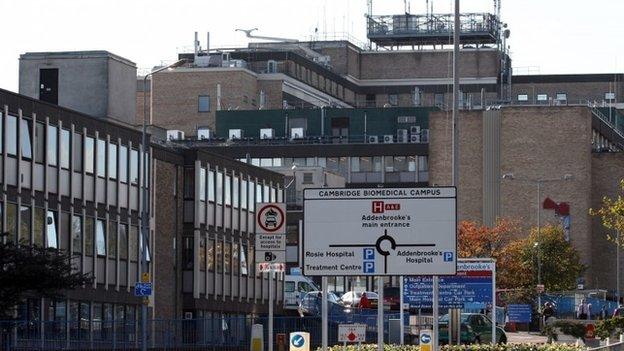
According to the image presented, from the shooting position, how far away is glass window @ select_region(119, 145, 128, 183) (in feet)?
221


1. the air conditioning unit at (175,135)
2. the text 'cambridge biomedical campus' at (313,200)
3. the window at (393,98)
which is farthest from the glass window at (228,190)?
the window at (393,98)

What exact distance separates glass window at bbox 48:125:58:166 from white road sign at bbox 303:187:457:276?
3013 centimetres

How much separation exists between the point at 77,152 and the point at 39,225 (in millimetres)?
4574

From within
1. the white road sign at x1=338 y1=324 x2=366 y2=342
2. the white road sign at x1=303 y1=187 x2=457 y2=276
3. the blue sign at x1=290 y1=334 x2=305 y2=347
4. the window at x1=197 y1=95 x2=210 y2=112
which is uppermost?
the window at x1=197 y1=95 x2=210 y2=112

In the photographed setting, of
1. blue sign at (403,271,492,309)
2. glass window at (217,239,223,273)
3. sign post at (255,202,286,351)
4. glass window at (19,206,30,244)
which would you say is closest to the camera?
sign post at (255,202,286,351)

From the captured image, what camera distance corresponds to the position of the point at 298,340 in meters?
41.4

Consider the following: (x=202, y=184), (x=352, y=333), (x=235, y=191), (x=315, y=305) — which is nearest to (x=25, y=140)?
(x=202, y=184)

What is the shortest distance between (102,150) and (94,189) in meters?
1.73

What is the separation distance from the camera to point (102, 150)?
65188 millimetres

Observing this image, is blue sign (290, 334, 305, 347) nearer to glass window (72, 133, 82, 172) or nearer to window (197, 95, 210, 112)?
glass window (72, 133, 82, 172)

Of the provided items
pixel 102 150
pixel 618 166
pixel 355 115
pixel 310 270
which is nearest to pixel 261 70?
pixel 355 115

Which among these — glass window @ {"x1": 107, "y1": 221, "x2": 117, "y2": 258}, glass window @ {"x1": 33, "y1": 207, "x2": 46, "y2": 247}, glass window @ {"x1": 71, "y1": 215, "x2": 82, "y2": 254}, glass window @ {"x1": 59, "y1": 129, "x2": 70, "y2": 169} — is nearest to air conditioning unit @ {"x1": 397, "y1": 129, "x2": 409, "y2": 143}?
glass window @ {"x1": 107, "y1": 221, "x2": 117, "y2": 258}

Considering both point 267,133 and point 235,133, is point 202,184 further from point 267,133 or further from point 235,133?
point 235,133

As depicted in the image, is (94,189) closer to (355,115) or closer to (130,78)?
(130,78)
